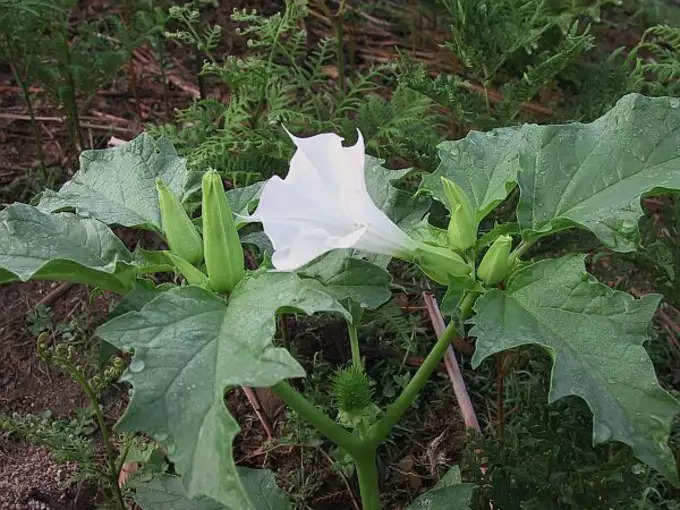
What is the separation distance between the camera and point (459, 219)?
1.23 m

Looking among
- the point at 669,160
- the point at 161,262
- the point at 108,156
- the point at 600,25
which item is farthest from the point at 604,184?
the point at 600,25

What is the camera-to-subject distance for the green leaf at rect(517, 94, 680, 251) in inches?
49.4

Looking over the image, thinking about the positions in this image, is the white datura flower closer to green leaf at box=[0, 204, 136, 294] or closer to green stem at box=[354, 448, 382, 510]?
green leaf at box=[0, 204, 136, 294]

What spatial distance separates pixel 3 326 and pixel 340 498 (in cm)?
→ 103

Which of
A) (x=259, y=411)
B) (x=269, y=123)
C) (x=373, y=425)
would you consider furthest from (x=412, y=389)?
(x=269, y=123)

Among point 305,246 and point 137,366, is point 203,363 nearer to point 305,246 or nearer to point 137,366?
point 137,366

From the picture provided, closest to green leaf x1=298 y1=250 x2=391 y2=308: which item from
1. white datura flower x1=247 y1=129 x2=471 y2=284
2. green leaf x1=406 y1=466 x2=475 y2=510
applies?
white datura flower x1=247 y1=129 x2=471 y2=284

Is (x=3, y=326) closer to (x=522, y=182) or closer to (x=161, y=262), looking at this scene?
(x=161, y=262)

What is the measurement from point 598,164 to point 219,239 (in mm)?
582

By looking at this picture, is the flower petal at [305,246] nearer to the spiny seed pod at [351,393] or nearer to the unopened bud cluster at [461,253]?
the unopened bud cluster at [461,253]

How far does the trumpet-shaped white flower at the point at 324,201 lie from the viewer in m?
1.14

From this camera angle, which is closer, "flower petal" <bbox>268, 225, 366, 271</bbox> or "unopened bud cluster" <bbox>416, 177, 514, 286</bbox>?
"flower petal" <bbox>268, 225, 366, 271</bbox>

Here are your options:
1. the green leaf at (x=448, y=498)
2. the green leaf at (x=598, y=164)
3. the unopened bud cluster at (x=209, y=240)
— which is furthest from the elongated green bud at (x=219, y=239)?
the green leaf at (x=448, y=498)

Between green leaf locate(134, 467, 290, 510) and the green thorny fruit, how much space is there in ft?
1.90
